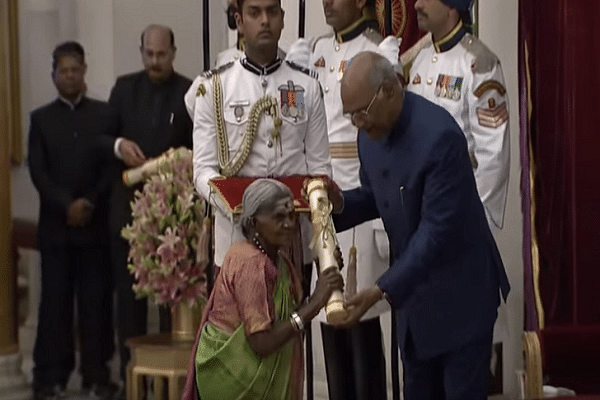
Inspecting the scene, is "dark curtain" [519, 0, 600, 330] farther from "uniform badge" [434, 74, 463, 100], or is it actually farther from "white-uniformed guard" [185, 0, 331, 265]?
"white-uniformed guard" [185, 0, 331, 265]

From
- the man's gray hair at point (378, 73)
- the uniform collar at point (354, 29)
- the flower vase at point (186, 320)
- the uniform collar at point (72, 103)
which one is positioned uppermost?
the uniform collar at point (354, 29)

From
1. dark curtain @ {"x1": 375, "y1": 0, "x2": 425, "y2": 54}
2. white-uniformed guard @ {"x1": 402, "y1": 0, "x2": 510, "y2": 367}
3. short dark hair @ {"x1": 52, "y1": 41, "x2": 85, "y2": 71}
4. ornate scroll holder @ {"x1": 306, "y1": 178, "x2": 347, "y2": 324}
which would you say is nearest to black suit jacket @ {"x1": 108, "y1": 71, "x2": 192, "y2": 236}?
short dark hair @ {"x1": 52, "y1": 41, "x2": 85, "y2": 71}

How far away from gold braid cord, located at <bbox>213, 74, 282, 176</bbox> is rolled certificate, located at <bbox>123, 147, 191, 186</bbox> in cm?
108

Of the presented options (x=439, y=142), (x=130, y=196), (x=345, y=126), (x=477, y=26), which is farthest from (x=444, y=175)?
(x=130, y=196)

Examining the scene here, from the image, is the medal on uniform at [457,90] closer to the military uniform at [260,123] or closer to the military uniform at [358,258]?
the military uniform at [358,258]

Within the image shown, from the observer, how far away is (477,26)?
5.48 metres

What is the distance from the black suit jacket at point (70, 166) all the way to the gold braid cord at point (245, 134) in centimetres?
159

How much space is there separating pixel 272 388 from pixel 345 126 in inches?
61.7

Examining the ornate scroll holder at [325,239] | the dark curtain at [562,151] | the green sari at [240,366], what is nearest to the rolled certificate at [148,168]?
the dark curtain at [562,151]

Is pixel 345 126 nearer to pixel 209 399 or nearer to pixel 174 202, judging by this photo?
pixel 174 202

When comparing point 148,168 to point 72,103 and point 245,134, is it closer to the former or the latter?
point 72,103

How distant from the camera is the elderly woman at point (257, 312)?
147 inches

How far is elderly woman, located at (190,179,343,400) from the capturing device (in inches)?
147

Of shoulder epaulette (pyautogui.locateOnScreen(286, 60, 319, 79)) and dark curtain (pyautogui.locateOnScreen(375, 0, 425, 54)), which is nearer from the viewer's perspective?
shoulder epaulette (pyautogui.locateOnScreen(286, 60, 319, 79))
